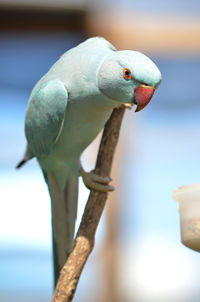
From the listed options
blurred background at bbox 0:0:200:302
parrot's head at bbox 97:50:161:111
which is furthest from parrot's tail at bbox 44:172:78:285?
blurred background at bbox 0:0:200:302

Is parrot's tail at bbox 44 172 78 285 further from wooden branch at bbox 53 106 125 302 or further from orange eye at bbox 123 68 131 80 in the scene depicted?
orange eye at bbox 123 68 131 80

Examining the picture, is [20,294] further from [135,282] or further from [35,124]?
[35,124]

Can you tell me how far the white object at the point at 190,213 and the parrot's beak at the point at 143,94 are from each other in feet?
0.56

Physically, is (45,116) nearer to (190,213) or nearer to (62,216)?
(62,216)

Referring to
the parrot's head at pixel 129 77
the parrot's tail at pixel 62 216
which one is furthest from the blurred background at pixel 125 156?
the parrot's head at pixel 129 77

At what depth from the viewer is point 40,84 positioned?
3.82 feet

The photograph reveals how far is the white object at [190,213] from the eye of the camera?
90cm

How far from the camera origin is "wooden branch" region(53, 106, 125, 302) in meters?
1.00

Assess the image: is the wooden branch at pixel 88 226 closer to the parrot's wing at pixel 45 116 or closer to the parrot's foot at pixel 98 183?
the parrot's foot at pixel 98 183

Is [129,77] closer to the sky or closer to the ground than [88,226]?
closer to the sky

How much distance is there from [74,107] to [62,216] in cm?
29

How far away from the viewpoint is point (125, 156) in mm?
2342

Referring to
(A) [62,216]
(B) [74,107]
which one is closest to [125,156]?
(A) [62,216]

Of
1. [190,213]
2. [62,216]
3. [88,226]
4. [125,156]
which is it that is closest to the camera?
[190,213]
